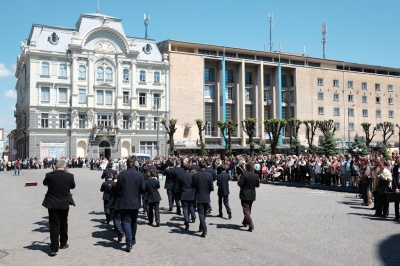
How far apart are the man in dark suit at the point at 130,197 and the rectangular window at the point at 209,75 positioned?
186 ft

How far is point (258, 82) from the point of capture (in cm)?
6938

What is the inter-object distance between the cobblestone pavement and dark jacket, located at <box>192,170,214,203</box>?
0.99 meters

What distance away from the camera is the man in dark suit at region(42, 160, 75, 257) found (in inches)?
351

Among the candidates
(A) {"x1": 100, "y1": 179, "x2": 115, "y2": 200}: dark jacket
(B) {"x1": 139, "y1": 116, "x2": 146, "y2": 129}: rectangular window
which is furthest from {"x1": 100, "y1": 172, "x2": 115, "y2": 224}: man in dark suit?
(B) {"x1": 139, "y1": 116, "x2": 146, "y2": 129}: rectangular window

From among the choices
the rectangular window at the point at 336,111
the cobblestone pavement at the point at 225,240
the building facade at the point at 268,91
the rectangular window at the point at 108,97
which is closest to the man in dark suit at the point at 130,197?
the cobblestone pavement at the point at 225,240

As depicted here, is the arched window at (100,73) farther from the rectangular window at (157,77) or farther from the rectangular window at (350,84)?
the rectangular window at (350,84)

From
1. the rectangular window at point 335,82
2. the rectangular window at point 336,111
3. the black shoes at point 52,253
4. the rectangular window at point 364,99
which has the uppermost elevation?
the rectangular window at point 335,82

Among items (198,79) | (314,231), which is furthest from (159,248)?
(198,79)

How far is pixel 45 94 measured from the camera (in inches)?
2147

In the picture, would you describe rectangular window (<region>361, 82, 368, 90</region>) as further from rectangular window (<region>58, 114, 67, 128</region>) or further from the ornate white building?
rectangular window (<region>58, 114, 67, 128</region>)

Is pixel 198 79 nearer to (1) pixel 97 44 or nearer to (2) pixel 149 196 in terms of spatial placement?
(1) pixel 97 44

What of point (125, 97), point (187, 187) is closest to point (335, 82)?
point (125, 97)

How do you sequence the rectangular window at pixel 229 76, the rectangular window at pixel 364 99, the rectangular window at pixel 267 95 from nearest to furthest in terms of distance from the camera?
the rectangular window at pixel 229 76
the rectangular window at pixel 267 95
the rectangular window at pixel 364 99

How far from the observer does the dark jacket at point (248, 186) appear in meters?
11.3
